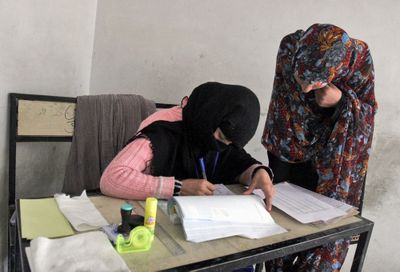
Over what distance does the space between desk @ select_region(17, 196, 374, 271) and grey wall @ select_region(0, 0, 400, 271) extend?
845 millimetres

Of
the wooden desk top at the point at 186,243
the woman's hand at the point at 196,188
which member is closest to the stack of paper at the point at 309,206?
the wooden desk top at the point at 186,243

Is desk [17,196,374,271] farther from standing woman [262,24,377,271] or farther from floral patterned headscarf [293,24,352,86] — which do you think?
floral patterned headscarf [293,24,352,86]

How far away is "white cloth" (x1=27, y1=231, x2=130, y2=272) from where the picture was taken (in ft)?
2.01

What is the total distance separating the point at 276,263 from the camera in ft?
4.72

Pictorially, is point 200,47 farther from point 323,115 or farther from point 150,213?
point 150,213

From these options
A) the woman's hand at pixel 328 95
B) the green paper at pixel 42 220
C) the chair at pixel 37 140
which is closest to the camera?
the green paper at pixel 42 220

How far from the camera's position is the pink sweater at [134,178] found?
0.96 m

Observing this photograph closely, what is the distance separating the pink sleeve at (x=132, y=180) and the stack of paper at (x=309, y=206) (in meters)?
0.38

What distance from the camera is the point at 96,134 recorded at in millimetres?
1413

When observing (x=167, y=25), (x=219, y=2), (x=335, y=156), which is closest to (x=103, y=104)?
(x=167, y=25)

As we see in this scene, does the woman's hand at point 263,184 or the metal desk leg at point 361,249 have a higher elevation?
the woman's hand at point 263,184

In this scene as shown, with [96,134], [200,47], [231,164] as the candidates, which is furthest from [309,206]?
[200,47]

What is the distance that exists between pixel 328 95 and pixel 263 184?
1.29 feet

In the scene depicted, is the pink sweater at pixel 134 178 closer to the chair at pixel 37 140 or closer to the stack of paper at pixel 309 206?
the stack of paper at pixel 309 206
